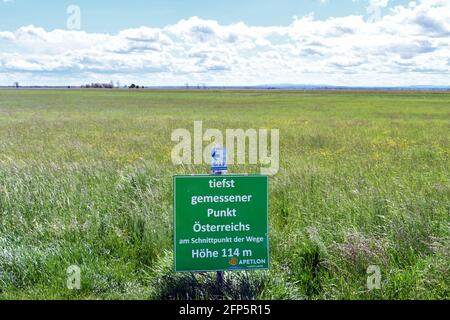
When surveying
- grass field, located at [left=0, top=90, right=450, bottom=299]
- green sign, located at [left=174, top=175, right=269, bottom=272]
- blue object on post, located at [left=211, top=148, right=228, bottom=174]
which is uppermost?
blue object on post, located at [left=211, top=148, right=228, bottom=174]

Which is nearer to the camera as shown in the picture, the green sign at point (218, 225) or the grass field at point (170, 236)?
the green sign at point (218, 225)

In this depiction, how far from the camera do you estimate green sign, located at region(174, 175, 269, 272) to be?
14.6 feet

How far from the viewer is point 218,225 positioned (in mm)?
4508

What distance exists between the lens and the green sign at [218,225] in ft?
14.6

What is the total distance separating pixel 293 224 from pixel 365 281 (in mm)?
1648

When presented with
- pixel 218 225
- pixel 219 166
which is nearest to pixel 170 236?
pixel 218 225

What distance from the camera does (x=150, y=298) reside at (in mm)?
4477
